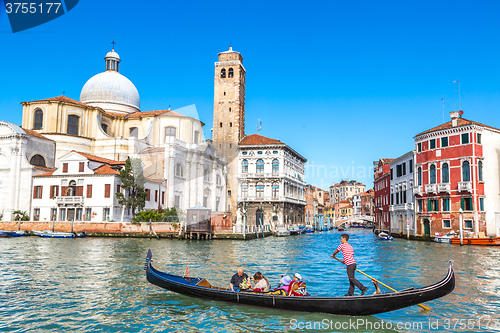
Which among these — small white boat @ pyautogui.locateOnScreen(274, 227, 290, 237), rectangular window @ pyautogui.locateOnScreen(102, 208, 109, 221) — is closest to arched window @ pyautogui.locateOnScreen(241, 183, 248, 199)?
small white boat @ pyautogui.locateOnScreen(274, 227, 290, 237)

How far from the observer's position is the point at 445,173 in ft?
97.7

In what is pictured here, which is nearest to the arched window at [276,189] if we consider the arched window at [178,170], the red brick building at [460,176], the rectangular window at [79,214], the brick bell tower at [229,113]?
the brick bell tower at [229,113]

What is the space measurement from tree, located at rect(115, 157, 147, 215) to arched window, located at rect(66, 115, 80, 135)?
11.7m

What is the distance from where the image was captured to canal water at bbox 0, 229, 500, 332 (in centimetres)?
903

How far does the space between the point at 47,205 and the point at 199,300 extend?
30.4 m

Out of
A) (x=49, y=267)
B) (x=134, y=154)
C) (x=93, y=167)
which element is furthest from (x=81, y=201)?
(x=49, y=267)

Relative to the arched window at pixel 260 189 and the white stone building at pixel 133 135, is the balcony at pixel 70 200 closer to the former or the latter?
the white stone building at pixel 133 135

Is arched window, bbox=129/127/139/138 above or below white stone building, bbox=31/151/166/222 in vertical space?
above

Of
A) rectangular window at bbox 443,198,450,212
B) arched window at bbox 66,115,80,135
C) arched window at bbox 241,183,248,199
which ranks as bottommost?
rectangular window at bbox 443,198,450,212

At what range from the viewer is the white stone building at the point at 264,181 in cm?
4906

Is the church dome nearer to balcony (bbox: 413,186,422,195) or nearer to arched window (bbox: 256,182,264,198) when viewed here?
arched window (bbox: 256,182,264,198)

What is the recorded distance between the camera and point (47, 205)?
37000 mm

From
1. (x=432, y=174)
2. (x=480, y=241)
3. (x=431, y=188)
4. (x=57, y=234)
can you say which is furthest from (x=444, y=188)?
(x=57, y=234)

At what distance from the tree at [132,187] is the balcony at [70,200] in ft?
10.5
